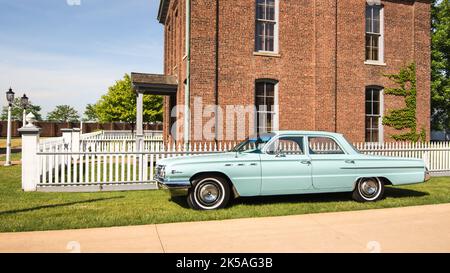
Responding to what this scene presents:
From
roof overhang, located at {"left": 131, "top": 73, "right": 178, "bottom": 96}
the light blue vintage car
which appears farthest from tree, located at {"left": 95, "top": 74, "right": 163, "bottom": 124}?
the light blue vintage car

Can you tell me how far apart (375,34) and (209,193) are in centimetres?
1266

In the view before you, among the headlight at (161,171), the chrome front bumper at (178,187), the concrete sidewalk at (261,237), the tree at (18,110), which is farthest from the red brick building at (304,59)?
the tree at (18,110)

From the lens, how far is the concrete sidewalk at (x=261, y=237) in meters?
4.73

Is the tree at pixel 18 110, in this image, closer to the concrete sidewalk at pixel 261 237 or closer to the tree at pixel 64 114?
the tree at pixel 64 114

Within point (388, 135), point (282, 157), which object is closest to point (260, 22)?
point (388, 135)

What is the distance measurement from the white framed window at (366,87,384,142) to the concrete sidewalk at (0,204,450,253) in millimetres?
10131

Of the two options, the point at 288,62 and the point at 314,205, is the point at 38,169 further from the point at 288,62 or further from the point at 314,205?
the point at 288,62

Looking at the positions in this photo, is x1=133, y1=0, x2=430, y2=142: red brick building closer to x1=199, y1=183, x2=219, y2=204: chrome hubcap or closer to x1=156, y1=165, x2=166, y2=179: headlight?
x1=156, y1=165, x2=166, y2=179: headlight

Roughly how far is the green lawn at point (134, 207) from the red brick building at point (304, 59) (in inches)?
223

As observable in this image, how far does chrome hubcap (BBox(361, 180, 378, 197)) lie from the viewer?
8.02m

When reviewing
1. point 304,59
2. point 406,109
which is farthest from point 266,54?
point 406,109

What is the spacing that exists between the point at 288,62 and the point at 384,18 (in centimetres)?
521

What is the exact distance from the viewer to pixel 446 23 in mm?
26234

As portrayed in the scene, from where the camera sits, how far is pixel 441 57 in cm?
2652
